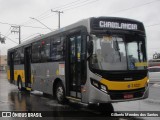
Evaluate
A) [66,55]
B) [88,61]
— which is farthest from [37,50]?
[88,61]

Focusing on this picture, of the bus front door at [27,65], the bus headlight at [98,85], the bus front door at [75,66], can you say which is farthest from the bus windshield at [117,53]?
the bus front door at [27,65]

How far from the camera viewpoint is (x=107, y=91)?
10492 millimetres

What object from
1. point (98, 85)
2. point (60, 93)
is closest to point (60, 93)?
point (60, 93)

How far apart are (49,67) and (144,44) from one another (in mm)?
5184

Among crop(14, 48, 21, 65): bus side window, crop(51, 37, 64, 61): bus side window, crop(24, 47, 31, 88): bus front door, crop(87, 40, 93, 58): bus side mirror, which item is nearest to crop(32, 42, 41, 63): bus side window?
crop(24, 47, 31, 88): bus front door

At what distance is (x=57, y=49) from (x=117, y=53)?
380cm

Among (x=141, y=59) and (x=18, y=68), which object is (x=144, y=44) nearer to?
(x=141, y=59)

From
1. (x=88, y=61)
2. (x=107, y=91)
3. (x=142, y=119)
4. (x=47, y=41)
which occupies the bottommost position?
(x=142, y=119)

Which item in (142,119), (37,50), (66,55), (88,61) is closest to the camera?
(142,119)

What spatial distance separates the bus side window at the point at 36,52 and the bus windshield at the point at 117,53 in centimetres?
647

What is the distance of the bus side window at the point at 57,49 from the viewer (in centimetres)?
1354

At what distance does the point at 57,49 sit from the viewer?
547 inches

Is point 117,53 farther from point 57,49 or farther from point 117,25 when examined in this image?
point 57,49

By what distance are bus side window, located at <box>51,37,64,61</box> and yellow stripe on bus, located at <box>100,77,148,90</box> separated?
346 cm
